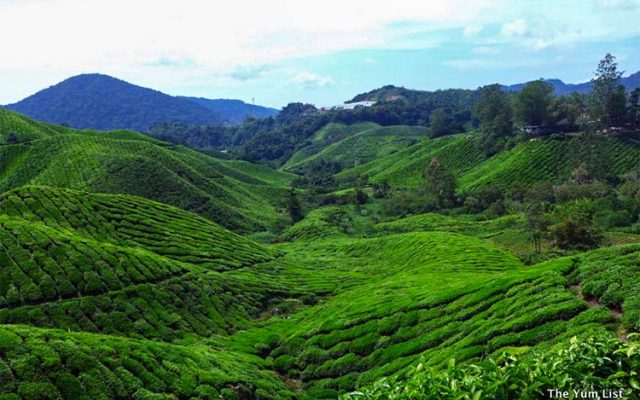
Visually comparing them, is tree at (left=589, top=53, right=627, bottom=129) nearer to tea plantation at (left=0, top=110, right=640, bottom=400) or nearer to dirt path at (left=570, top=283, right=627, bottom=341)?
tea plantation at (left=0, top=110, right=640, bottom=400)

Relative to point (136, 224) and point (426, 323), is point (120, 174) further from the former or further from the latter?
point (426, 323)

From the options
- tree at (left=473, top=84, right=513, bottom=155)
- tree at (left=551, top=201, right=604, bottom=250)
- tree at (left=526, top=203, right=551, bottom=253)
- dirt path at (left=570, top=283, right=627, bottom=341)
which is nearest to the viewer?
dirt path at (left=570, top=283, right=627, bottom=341)

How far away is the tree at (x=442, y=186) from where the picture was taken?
456 ft

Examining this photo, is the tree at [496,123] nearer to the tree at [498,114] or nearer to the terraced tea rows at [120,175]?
the tree at [498,114]

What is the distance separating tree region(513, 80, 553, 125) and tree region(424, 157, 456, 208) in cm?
4264

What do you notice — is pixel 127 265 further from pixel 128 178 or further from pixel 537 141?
pixel 537 141

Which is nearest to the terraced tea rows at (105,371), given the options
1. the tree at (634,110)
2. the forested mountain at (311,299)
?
the forested mountain at (311,299)

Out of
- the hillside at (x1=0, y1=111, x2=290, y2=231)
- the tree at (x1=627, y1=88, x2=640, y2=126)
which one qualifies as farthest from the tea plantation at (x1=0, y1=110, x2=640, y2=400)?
the tree at (x1=627, y1=88, x2=640, y2=126)

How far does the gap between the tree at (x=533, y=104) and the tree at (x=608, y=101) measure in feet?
44.2

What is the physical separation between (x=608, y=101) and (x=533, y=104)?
21.2 m

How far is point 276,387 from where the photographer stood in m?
35.2

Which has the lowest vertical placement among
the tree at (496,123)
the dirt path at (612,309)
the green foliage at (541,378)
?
the dirt path at (612,309)

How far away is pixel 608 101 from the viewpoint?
15588 centimetres

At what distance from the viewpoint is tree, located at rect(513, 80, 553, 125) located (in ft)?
542
